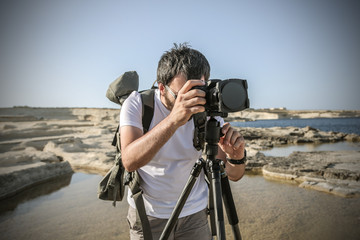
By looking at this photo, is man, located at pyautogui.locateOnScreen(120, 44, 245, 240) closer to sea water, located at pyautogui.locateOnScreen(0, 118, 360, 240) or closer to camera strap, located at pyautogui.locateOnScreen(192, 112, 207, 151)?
camera strap, located at pyautogui.locateOnScreen(192, 112, 207, 151)

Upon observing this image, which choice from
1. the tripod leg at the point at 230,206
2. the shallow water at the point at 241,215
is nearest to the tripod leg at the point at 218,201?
the tripod leg at the point at 230,206

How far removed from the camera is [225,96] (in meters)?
0.93

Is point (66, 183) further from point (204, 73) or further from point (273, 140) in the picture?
point (273, 140)

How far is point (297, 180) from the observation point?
14.8 ft

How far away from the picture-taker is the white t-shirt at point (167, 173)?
1.27 meters

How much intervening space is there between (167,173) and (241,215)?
8.29 ft

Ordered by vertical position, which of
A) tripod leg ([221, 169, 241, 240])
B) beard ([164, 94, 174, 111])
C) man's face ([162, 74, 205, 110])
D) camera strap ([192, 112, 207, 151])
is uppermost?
man's face ([162, 74, 205, 110])

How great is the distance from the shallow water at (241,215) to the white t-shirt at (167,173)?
1860 millimetres

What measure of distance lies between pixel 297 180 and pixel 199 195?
4165mm

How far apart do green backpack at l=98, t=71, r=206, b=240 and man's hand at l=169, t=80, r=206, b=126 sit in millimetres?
155

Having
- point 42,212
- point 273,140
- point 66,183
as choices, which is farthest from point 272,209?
point 273,140

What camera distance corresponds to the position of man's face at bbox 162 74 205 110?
125 centimetres

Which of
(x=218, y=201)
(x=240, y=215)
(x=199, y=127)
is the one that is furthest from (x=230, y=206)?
(x=240, y=215)

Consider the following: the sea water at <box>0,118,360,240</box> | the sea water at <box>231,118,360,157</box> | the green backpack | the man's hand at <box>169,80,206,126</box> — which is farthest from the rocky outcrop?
the man's hand at <box>169,80,206,126</box>
